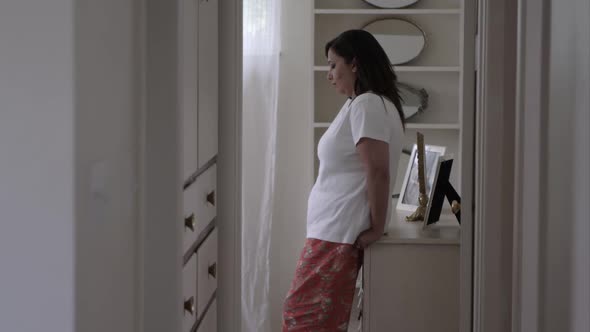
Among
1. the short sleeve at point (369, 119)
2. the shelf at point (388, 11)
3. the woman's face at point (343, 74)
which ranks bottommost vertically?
the short sleeve at point (369, 119)

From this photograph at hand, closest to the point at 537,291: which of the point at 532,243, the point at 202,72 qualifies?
the point at 532,243

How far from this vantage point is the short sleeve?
A: 2.73 m

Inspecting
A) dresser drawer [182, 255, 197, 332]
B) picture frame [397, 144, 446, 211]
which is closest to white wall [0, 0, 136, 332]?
dresser drawer [182, 255, 197, 332]

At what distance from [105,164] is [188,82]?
18.6 inches

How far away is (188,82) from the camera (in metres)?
1.73

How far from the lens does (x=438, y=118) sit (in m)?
4.28

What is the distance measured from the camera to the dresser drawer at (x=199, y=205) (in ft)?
5.82

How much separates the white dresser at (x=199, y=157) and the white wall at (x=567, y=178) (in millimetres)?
694

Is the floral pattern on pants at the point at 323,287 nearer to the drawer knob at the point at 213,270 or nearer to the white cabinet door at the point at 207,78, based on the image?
the drawer knob at the point at 213,270

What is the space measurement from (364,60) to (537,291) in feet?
4.45

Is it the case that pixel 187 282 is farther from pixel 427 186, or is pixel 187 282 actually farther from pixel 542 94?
pixel 427 186

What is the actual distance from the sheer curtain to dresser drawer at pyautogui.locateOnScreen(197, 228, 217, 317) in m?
1.92

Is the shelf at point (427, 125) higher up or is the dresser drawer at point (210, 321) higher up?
the shelf at point (427, 125)

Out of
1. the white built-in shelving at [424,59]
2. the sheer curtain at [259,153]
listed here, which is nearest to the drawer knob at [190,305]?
the sheer curtain at [259,153]
